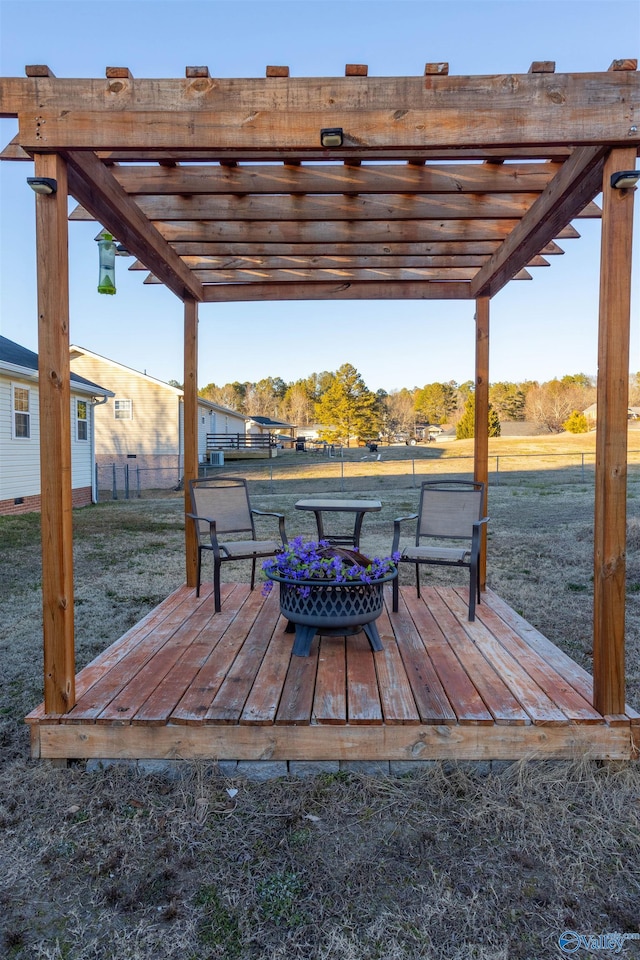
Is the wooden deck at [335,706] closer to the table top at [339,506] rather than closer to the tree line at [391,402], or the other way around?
the table top at [339,506]

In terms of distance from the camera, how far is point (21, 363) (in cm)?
1020

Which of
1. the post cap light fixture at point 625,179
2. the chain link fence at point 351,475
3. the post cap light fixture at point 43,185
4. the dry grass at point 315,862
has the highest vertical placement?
the post cap light fixture at point 625,179

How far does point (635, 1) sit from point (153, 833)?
18.6 ft

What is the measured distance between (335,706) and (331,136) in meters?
2.26

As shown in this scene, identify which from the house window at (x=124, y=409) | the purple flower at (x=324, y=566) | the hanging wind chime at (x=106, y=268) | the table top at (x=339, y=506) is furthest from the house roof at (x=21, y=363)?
the purple flower at (x=324, y=566)

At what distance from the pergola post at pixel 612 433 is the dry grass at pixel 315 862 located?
1.31 ft

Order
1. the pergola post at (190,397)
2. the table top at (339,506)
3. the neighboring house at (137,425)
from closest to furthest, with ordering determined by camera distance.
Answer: the table top at (339,506) < the pergola post at (190,397) < the neighboring house at (137,425)

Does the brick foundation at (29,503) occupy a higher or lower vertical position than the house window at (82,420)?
lower

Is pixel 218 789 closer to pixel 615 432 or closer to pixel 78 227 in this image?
pixel 615 432

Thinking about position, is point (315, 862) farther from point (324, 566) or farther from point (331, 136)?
point (331, 136)

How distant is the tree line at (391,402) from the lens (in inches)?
1607

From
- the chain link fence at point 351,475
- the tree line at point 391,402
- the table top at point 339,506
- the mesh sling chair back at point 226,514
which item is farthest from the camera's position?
the tree line at point 391,402

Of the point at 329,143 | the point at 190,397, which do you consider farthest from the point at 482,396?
the point at 329,143

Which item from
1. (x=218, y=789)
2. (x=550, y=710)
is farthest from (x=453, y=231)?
(x=218, y=789)
